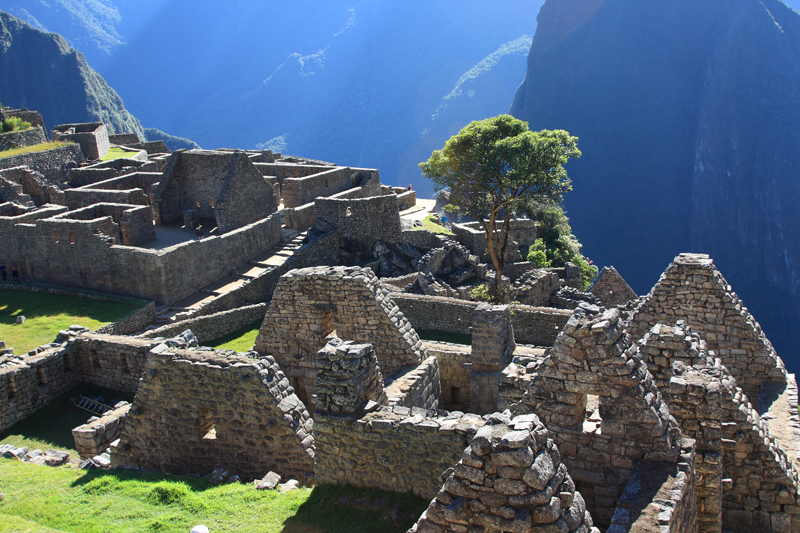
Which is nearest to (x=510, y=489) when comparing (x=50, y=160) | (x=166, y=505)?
(x=166, y=505)

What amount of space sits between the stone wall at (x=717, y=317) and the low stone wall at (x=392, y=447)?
4.74m

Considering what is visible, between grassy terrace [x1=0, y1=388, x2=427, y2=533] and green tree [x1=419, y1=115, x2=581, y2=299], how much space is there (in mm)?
17479

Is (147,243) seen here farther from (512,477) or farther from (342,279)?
(512,477)

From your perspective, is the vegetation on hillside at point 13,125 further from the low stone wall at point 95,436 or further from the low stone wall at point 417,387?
the low stone wall at point 417,387

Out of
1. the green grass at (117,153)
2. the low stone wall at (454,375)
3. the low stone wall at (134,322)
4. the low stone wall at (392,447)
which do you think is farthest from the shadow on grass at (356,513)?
the green grass at (117,153)

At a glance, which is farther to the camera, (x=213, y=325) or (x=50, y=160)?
(x=50, y=160)

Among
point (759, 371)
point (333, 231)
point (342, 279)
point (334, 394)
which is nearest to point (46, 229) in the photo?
point (333, 231)

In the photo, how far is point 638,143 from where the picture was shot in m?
128

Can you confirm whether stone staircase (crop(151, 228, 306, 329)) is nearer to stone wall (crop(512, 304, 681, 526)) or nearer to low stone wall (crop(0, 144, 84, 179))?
stone wall (crop(512, 304, 681, 526))

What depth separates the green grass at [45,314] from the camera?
17688 mm

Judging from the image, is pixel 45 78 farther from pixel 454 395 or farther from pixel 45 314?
pixel 454 395

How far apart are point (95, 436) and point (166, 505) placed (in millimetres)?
4226

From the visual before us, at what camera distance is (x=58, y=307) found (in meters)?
20.3

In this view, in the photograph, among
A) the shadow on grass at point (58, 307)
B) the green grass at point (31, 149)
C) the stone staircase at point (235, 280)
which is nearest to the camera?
the shadow on grass at point (58, 307)
